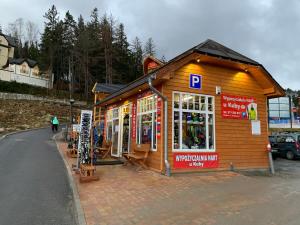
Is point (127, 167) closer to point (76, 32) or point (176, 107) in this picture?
point (176, 107)

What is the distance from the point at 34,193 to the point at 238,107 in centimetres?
872

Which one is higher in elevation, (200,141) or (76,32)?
(76,32)

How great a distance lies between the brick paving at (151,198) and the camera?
5578mm

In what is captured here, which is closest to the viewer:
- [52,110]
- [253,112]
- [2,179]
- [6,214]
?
[6,214]

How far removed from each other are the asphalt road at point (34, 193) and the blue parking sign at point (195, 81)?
5.92 metres

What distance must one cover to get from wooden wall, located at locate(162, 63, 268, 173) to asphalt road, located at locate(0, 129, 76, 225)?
4612 millimetres

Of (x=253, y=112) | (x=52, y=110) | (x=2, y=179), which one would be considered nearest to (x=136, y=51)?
(x=52, y=110)

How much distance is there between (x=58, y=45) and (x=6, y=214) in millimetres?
51023

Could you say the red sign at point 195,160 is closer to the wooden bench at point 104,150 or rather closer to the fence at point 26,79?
the wooden bench at point 104,150

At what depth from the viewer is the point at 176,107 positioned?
10766 millimetres

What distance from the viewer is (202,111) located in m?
11.3

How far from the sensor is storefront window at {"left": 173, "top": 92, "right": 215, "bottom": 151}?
35.1 feet

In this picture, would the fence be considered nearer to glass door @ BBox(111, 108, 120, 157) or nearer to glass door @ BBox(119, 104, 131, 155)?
glass door @ BBox(111, 108, 120, 157)

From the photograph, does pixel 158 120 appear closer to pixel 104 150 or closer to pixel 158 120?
pixel 158 120
